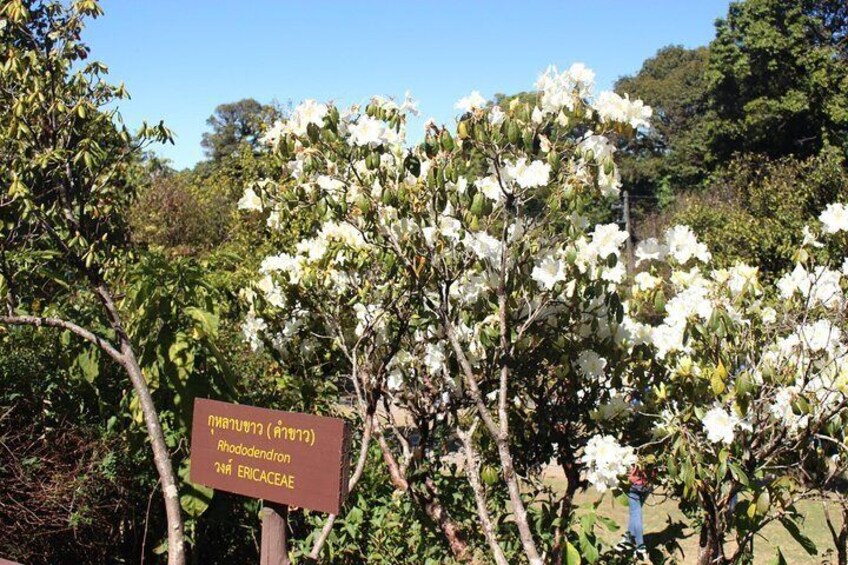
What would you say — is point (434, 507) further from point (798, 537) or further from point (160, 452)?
point (798, 537)

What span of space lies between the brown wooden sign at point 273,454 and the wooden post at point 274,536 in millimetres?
123

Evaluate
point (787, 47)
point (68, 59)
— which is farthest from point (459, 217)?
point (787, 47)

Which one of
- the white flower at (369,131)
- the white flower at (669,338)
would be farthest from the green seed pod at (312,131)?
the white flower at (669,338)

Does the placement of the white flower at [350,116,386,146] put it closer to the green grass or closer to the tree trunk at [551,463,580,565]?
the tree trunk at [551,463,580,565]

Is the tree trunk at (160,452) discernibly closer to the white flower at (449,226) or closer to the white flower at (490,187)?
the white flower at (449,226)

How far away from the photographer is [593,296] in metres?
2.83

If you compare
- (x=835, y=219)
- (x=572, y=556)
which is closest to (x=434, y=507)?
(x=572, y=556)

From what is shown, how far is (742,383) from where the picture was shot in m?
2.54

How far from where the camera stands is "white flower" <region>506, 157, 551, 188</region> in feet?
8.64

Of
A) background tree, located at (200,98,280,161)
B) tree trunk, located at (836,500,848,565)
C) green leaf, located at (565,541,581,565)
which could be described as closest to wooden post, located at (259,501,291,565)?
green leaf, located at (565,541,581,565)

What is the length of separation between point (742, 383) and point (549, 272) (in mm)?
657

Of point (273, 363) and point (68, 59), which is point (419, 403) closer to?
point (273, 363)

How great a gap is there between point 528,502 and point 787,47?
29076 mm

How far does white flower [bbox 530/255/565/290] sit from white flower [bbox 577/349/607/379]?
17.6 inches
